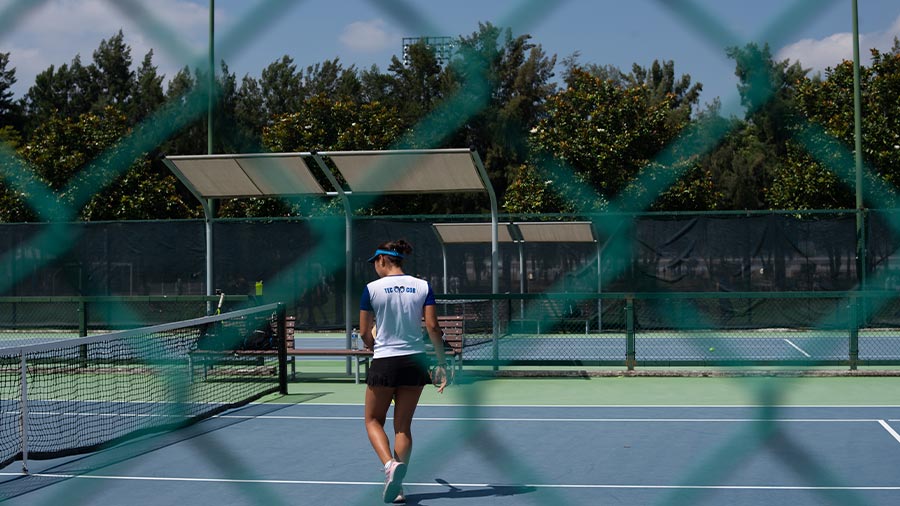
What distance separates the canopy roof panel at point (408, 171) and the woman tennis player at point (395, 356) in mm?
3087

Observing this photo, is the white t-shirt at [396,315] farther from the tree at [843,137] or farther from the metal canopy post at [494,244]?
the metal canopy post at [494,244]

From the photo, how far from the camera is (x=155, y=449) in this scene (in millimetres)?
5371

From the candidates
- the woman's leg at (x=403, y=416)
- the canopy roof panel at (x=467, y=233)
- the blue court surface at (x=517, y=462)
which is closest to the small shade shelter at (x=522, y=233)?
the canopy roof panel at (x=467, y=233)

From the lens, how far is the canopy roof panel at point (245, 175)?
25.7 ft

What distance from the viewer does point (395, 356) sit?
4012 millimetres

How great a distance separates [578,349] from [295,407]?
411cm

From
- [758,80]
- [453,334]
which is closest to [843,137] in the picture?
[453,334]

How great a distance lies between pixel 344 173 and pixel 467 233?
4.93m

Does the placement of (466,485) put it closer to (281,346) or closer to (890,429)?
(890,429)

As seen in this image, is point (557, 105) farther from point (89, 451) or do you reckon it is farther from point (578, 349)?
point (89, 451)

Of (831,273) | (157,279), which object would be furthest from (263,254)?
(831,273)

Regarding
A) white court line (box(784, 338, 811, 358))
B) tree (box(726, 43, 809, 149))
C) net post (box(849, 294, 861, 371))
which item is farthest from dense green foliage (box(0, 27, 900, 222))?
white court line (box(784, 338, 811, 358))

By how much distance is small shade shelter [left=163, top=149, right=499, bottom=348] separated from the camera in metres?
7.48

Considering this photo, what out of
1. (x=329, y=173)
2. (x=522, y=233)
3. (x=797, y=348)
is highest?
(x=329, y=173)
